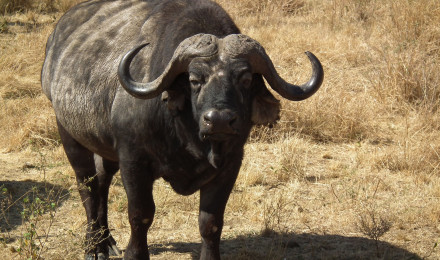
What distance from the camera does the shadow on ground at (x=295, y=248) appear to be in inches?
198

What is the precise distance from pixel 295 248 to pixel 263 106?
1431 mm

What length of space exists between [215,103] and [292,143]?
3.35 metres

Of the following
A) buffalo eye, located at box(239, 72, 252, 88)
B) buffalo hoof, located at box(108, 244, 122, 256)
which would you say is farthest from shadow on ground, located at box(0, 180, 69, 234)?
buffalo eye, located at box(239, 72, 252, 88)

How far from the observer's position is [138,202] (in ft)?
14.4

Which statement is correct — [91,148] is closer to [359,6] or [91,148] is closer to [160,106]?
[160,106]

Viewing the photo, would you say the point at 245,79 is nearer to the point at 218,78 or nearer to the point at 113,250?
the point at 218,78

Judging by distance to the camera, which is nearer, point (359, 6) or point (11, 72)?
point (11, 72)

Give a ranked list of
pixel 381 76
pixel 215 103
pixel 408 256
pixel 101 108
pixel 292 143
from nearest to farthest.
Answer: pixel 215 103 → pixel 101 108 → pixel 408 256 → pixel 292 143 → pixel 381 76

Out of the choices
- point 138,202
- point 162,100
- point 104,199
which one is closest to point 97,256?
point 104,199

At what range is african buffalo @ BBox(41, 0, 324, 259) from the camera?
12.7 feet

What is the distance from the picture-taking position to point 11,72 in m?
8.71

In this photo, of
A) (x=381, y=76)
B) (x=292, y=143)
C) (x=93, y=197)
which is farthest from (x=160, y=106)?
(x=381, y=76)

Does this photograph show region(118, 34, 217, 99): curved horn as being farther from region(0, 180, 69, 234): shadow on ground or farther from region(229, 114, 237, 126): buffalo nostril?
region(0, 180, 69, 234): shadow on ground

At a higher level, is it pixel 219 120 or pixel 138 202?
pixel 219 120
